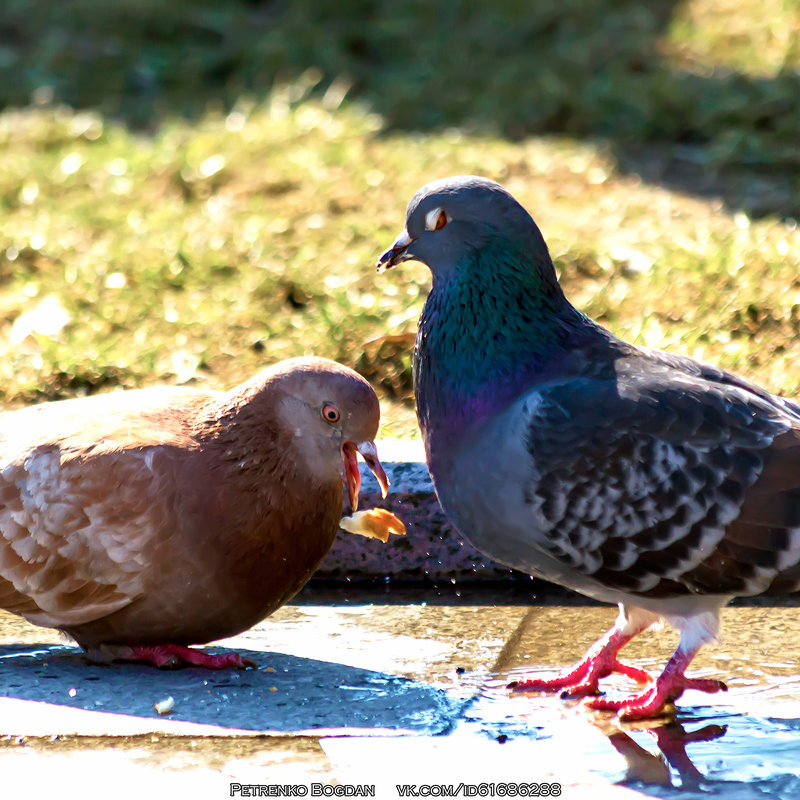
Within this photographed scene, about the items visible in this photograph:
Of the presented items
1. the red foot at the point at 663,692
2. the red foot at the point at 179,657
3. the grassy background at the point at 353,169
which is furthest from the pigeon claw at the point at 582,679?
the grassy background at the point at 353,169

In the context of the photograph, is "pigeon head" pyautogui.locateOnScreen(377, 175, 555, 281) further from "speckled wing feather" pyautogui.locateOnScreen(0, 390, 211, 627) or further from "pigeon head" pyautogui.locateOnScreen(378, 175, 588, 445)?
"speckled wing feather" pyautogui.locateOnScreen(0, 390, 211, 627)

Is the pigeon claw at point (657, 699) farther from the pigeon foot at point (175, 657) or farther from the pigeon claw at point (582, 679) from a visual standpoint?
the pigeon foot at point (175, 657)

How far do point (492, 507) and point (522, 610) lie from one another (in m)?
0.90

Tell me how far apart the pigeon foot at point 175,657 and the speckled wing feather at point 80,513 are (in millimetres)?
175

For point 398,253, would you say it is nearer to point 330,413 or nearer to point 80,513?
point 330,413

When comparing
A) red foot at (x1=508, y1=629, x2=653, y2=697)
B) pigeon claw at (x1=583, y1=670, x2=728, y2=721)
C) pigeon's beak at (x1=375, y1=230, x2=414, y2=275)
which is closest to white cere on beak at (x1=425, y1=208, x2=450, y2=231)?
pigeon's beak at (x1=375, y1=230, x2=414, y2=275)

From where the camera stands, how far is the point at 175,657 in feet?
12.6

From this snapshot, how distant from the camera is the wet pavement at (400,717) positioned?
10.5ft

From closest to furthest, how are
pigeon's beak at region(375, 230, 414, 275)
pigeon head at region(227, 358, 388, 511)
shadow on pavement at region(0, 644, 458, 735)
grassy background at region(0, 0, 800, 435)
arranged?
1. shadow on pavement at region(0, 644, 458, 735)
2. pigeon head at region(227, 358, 388, 511)
3. pigeon's beak at region(375, 230, 414, 275)
4. grassy background at region(0, 0, 800, 435)

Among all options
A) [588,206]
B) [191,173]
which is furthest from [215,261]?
[588,206]

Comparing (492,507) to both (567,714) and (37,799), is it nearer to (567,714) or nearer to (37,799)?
(567,714)

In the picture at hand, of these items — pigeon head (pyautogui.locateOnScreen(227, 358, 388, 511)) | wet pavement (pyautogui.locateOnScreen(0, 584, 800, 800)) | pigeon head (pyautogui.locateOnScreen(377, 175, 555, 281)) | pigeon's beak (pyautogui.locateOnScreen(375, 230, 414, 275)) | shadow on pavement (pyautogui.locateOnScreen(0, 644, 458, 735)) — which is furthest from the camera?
pigeon's beak (pyautogui.locateOnScreen(375, 230, 414, 275))

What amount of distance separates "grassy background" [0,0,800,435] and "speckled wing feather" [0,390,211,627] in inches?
64.4

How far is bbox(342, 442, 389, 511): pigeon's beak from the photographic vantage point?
3.66 meters
